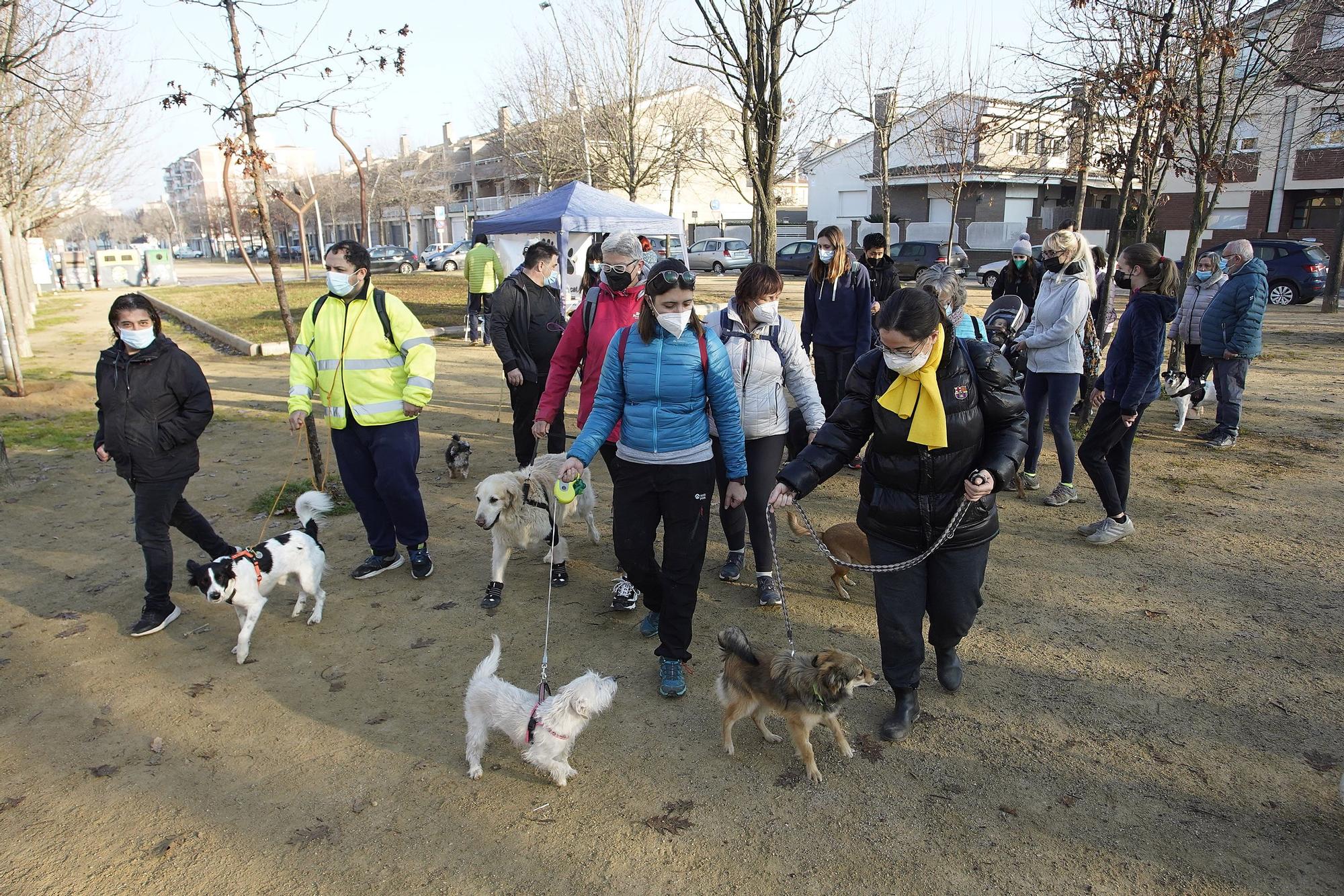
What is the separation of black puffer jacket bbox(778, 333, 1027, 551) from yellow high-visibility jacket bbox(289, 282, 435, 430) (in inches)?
95.1

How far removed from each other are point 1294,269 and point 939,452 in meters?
22.1

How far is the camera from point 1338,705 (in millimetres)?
3469

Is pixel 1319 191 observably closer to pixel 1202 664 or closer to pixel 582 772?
pixel 1202 664

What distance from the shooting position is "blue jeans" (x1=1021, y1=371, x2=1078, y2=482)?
223 inches

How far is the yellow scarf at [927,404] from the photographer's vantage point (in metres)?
3.02

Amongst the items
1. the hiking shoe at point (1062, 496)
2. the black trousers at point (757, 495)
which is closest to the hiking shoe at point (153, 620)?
the black trousers at point (757, 495)

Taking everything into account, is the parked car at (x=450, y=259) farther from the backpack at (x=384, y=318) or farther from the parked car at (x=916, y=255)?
the backpack at (x=384, y=318)

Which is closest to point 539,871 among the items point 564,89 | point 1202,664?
point 1202,664

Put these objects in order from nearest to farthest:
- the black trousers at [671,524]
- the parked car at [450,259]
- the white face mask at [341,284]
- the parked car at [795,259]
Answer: the black trousers at [671,524] < the white face mask at [341,284] < the parked car at [795,259] < the parked car at [450,259]

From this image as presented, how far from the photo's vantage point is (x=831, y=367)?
6.55 meters

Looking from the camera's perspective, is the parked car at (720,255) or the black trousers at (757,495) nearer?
the black trousers at (757,495)

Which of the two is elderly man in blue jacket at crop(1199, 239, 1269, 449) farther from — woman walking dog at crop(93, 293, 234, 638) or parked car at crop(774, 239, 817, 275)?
parked car at crop(774, 239, 817, 275)

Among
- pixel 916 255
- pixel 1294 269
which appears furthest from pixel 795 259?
pixel 1294 269

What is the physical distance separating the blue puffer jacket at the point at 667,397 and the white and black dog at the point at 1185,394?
655 cm
